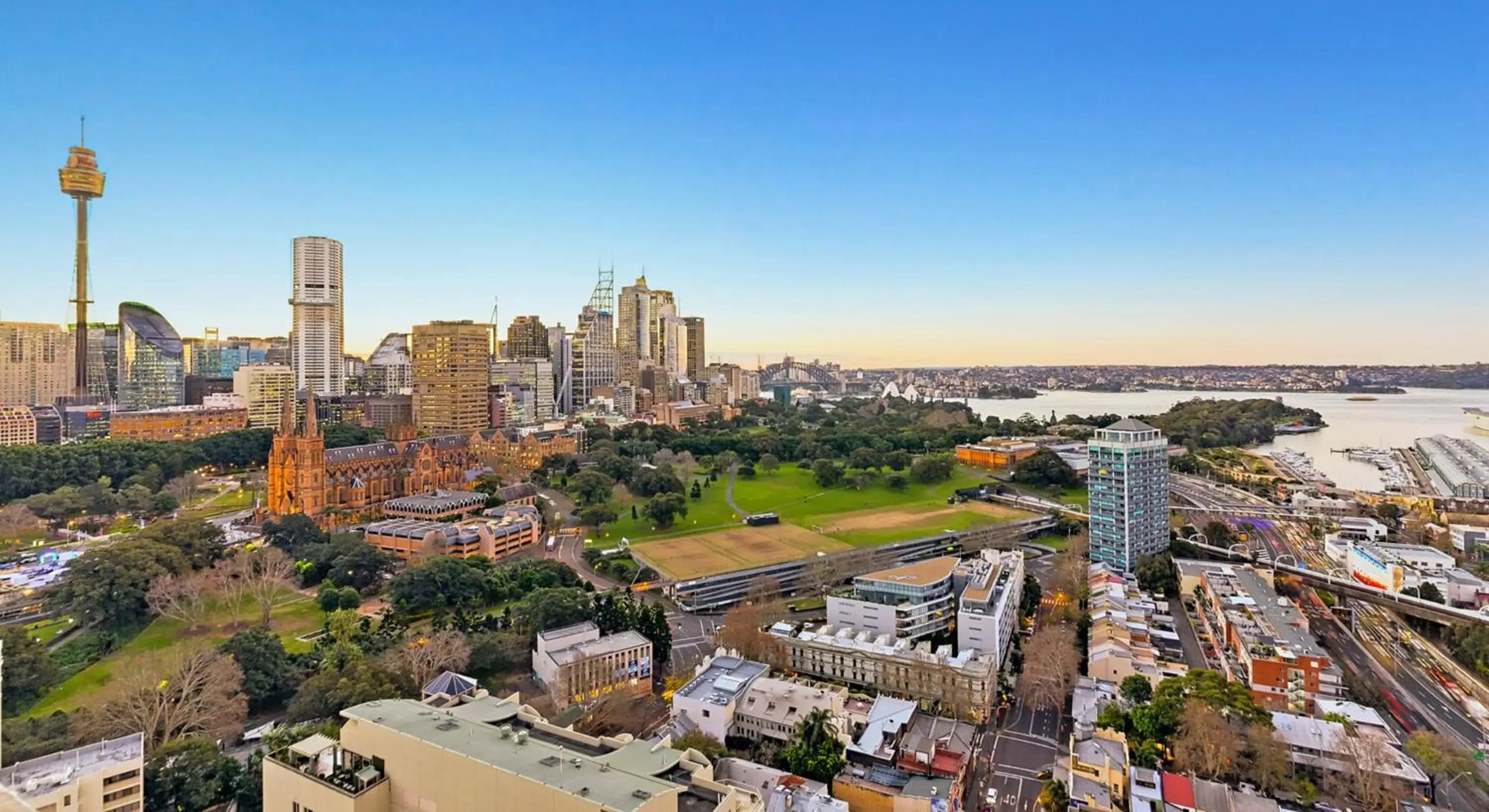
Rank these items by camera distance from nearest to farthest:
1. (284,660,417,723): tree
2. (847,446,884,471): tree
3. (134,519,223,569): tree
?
(284,660,417,723): tree < (134,519,223,569): tree < (847,446,884,471): tree

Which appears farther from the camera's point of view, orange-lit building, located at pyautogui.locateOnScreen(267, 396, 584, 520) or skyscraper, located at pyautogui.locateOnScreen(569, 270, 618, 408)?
skyscraper, located at pyautogui.locateOnScreen(569, 270, 618, 408)

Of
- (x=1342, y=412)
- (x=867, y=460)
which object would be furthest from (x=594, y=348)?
(x=1342, y=412)

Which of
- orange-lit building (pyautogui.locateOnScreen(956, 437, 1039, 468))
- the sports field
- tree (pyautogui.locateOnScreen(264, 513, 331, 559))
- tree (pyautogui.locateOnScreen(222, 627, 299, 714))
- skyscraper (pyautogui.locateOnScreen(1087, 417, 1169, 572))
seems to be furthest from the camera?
orange-lit building (pyautogui.locateOnScreen(956, 437, 1039, 468))

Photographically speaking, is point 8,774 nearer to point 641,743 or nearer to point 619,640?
point 641,743

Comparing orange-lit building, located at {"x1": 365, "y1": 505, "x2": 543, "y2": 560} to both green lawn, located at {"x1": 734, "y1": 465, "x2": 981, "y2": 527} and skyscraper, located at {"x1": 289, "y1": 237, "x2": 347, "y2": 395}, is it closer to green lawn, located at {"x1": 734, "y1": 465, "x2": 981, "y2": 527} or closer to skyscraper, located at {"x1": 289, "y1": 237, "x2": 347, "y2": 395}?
green lawn, located at {"x1": 734, "y1": 465, "x2": 981, "y2": 527}

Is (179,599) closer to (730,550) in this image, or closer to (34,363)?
(730,550)

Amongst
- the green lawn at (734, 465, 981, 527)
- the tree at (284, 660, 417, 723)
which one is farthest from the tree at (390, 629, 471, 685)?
the green lawn at (734, 465, 981, 527)
